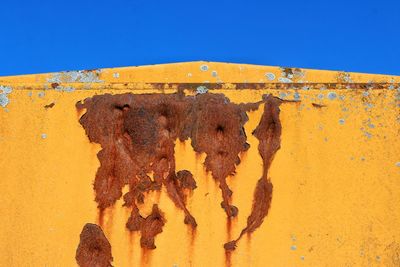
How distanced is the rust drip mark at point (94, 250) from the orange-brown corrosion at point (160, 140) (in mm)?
147

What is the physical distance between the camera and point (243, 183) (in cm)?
261

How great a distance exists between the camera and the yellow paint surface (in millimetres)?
2535

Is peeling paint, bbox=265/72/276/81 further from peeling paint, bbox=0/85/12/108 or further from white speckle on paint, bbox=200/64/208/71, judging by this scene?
peeling paint, bbox=0/85/12/108

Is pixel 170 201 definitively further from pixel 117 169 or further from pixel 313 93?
pixel 313 93

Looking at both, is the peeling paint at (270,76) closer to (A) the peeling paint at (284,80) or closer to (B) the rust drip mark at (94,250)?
(A) the peeling paint at (284,80)

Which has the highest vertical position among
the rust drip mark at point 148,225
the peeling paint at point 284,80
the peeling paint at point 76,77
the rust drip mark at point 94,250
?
the peeling paint at point 76,77

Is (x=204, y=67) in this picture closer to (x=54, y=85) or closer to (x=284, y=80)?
(x=284, y=80)

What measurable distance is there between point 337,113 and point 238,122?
527 millimetres

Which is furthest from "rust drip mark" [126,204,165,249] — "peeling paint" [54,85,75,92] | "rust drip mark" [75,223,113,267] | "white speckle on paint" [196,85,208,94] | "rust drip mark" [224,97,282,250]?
"peeling paint" [54,85,75,92]

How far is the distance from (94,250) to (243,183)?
0.86 meters

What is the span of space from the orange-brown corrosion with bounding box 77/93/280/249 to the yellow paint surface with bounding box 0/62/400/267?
38 millimetres

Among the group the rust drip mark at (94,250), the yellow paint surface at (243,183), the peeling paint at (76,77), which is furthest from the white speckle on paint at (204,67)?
the rust drip mark at (94,250)

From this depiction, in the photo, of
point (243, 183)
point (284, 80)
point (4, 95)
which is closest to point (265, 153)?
point (243, 183)

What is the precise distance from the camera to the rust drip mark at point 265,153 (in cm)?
257
